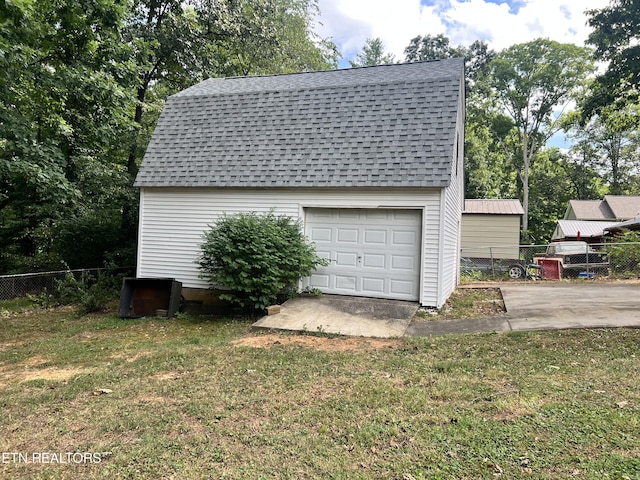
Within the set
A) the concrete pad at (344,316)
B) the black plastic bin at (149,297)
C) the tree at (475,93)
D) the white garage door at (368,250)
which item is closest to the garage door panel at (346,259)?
the white garage door at (368,250)

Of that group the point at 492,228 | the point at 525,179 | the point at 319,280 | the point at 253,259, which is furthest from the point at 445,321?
the point at 525,179

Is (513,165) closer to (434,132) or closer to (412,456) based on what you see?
(434,132)

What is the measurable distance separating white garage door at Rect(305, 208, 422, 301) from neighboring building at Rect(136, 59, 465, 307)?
0.02 metres

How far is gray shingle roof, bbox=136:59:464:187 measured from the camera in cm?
817

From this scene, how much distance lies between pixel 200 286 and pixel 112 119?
4464 mm

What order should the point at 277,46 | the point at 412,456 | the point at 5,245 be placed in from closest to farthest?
the point at 412,456
the point at 5,245
the point at 277,46

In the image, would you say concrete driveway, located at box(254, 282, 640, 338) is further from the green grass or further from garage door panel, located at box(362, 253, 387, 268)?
garage door panel, located at box(362, 253, 387, 268)

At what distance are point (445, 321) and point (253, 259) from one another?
11.9ft

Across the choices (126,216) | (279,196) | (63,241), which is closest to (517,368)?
(279,196)

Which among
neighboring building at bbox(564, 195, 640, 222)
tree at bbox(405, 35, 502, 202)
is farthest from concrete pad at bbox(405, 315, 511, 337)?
tree at bbox(405, 35, 502, 202)

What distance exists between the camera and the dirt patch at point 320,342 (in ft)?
18.7

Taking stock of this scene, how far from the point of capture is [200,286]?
30.9ft

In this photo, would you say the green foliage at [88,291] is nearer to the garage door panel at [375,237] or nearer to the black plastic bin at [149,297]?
the black plastic bin at [149,297]

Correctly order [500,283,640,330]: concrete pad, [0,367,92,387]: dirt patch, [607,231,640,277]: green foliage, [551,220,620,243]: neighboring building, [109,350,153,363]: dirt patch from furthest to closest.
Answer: [551,220,620,243]: neighboring building
[607,231,640,277]: green foliage
[500,283,640,330]: concrete pad
[109,350,153,363]: dirt patch
[0,367,92,387]: dirt patch
